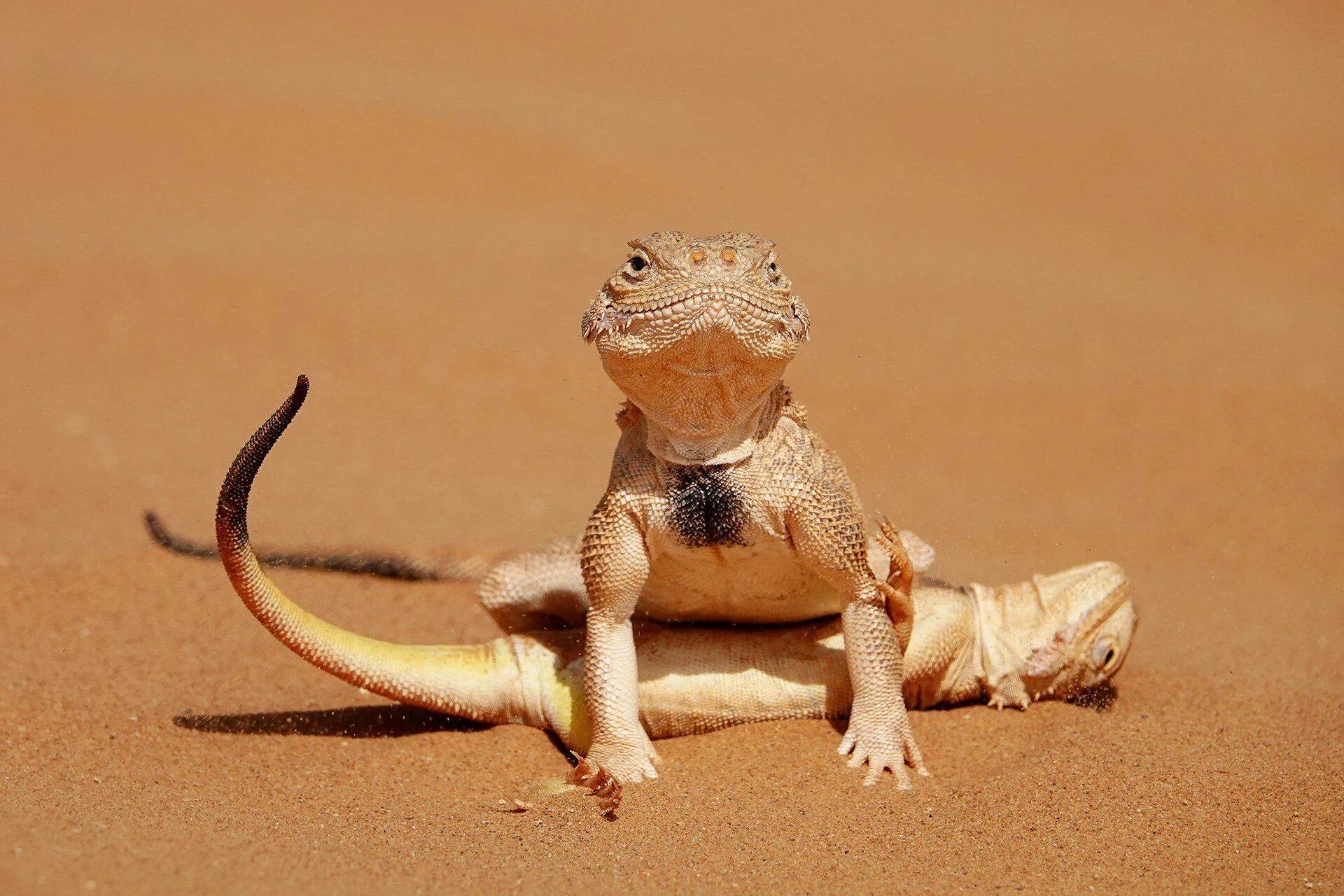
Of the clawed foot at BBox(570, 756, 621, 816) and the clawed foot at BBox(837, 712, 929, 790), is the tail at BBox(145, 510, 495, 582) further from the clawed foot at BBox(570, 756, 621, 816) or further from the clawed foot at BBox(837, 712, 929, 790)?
Answer: the clawed foot at BBox(837, 712, 929, 790)

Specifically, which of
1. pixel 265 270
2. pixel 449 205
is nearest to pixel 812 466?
pixel 265 270

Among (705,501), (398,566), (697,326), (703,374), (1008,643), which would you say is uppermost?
(697,326)

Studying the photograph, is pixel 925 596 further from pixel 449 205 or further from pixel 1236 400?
pixel 449 205

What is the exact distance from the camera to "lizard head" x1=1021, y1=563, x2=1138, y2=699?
271 inches


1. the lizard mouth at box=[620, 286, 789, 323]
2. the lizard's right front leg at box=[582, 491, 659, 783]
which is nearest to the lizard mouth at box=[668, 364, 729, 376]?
the lizard mouth at box=[620, 286, 789, 323]

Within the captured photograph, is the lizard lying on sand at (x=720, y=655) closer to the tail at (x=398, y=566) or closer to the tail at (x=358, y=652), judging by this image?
the tail at (x=358, y=652)

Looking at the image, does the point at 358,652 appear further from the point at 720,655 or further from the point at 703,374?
the point at 703,374

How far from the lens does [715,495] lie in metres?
5.96

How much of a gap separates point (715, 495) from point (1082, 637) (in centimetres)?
204

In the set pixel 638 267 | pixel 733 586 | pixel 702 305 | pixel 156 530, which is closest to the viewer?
pixel 702 305

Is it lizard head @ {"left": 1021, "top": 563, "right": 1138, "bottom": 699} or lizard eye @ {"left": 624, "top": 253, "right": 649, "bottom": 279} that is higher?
lizard eye @ {"left": 624, "top": 253, "right": 649, "bottom": 279}

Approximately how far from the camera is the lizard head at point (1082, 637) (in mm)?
6875

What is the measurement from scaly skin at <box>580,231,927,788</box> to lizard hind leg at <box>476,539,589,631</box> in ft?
2.36

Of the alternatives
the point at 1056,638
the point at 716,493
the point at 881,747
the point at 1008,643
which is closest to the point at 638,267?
the point at 716,493
